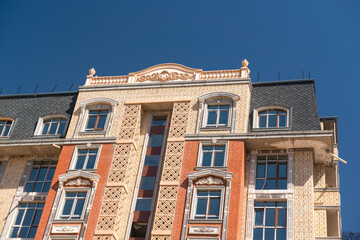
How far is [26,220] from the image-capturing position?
33531 mm

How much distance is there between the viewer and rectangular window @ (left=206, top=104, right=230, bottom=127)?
34.1m

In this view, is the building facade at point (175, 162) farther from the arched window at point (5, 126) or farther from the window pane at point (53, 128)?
the arched window at point (5, 126)

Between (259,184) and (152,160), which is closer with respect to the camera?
(259,184)

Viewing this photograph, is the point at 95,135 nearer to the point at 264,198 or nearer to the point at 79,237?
the point at 79,237

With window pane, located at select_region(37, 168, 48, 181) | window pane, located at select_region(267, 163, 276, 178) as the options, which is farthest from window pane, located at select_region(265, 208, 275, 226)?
window pane, located at select_region(37, 168, 48, 181)

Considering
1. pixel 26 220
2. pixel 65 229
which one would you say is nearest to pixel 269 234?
pixel 65 229

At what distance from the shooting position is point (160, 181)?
3212cm

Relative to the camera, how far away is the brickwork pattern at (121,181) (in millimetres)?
31047

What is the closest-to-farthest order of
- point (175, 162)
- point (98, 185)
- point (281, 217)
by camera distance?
point (281, 217) < point (98, 185) < point (175, 162)

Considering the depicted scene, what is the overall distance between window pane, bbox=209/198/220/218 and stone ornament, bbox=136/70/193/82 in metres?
8.93

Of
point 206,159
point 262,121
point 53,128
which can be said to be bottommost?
point 206,159

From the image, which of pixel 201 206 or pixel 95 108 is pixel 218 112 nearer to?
pixel 201 206

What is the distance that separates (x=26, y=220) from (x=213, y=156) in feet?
37.5

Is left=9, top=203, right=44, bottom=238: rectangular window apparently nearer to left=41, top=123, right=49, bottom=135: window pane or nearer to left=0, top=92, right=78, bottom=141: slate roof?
left=0, top=92, right=78, bottom=141: slate roof
